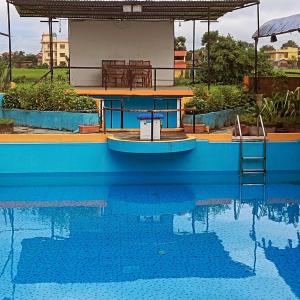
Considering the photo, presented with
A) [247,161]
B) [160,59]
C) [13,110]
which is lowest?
[247,161]

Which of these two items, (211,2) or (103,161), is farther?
(211,2)

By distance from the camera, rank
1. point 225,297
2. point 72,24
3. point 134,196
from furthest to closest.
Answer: point 72,24 < point 134,196 < point 225,297

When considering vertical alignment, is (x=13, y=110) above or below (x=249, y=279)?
above

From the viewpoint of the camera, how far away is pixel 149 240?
27.7ft

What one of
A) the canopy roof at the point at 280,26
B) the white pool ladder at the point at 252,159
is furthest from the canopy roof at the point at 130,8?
the white pool ladder at the point at 252,159

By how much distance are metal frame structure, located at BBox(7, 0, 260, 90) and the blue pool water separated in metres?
5.54

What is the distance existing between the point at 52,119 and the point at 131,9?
4.34 metres

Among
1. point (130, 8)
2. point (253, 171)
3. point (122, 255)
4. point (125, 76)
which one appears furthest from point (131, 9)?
point (122, 255)

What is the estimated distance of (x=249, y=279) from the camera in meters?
6.84

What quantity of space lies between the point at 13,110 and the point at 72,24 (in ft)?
22.1

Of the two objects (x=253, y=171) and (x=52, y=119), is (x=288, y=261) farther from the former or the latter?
(x=52, y=119)

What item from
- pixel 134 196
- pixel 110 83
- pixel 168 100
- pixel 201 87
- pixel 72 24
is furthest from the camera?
pixel 72 24

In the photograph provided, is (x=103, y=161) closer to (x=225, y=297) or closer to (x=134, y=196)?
(x=134, y=196)

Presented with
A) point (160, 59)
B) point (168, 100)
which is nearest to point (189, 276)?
point (168, 100)
